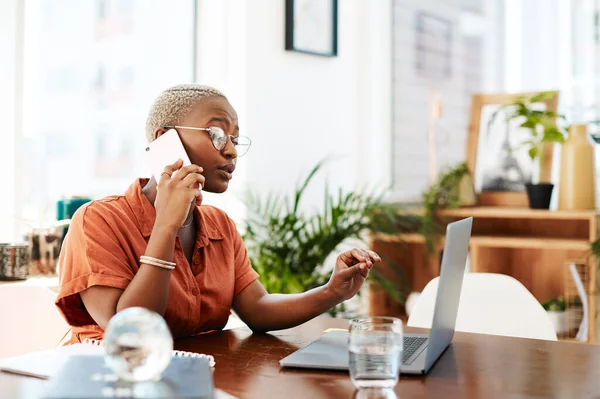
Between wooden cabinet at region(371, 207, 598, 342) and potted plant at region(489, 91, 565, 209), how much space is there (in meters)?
0.09

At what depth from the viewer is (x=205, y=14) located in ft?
11.1

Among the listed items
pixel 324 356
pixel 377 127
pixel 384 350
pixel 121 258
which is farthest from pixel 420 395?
pixel 377 127

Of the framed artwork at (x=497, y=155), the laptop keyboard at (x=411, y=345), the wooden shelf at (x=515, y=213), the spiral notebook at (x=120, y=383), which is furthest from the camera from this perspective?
the framed artwork at (x=497, y=155)

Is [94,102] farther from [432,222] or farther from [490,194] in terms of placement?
[490,194]

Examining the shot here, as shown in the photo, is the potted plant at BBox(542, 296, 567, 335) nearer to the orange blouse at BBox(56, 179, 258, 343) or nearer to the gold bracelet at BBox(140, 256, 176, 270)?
the orange blouse at BBox(56, 179, 258, 343)

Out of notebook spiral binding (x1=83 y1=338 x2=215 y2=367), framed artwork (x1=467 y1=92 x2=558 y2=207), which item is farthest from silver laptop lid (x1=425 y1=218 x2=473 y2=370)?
framed artwork (x1=467 y1=92 x2=558 y2=207)

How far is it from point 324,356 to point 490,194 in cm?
241

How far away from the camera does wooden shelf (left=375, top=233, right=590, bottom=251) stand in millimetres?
3107

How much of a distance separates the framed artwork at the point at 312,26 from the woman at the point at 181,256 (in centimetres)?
170

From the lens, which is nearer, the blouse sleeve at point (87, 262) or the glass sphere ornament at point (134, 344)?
the glass sphere ornament at point (134, 344)

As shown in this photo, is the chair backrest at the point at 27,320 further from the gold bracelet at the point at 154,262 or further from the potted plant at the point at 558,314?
the potted plant at the point at 558,314

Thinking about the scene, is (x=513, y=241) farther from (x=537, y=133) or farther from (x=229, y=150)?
(x=229, y=150)

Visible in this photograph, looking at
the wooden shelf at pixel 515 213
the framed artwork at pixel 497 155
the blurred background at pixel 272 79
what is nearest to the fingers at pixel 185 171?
the blurred background at pixel 272 79

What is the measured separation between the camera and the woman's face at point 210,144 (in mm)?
1724
